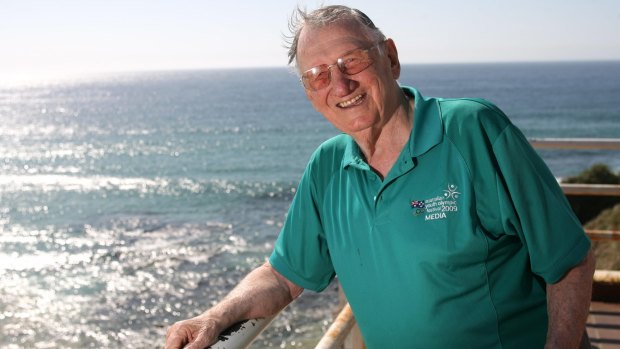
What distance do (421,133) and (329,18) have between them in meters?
0.42

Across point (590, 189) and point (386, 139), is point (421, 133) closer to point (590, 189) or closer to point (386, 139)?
point (386, 139)

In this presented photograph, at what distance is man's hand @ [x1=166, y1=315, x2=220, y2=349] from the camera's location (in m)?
1.61

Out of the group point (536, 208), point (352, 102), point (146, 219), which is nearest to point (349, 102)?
point (352, 102)

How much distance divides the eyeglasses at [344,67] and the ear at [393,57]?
6cm

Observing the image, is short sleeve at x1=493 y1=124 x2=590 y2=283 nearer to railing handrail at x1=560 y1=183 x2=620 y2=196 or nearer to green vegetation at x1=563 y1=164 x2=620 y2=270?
railing handrail at x1=560 y1=183 x2=620 y2=196

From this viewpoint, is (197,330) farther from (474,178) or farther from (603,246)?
(603,246)

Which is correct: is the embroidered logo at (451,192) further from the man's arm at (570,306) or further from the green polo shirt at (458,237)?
the man's arm at (570,306)

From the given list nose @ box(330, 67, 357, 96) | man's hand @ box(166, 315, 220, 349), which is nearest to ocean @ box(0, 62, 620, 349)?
nose @ box(330, 67, 357, 96)

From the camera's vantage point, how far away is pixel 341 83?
76.7 inches

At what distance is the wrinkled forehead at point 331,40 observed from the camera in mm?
1936

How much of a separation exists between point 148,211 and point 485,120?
27.0 m

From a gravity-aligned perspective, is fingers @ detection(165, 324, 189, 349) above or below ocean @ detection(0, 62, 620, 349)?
above

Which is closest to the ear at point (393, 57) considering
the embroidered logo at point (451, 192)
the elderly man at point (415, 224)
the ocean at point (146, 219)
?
the elderly man at point (415, 224)

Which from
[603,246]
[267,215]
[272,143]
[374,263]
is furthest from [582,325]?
[272,143]
